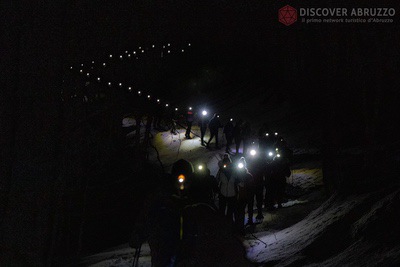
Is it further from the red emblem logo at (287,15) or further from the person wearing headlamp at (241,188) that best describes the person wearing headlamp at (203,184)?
the red emblem logo at (287,15)

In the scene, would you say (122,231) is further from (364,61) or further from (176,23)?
(176,23)

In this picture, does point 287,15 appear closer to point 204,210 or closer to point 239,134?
point 239,134

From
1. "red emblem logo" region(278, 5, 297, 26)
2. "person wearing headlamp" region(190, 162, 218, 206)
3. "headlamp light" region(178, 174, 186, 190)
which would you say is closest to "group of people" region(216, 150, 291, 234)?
"person wearing headlamp" region(190, 162, 218, 206)

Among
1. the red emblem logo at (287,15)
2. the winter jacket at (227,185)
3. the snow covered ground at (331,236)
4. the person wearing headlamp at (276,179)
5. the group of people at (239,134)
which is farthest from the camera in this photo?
the red emblem logo at (287,15)

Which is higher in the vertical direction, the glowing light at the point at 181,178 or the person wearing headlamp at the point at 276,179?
the glowing light at the point at 181,178

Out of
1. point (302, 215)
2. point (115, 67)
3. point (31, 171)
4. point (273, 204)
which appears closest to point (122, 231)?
point (31, 171)

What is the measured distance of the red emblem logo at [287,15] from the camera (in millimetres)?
24438

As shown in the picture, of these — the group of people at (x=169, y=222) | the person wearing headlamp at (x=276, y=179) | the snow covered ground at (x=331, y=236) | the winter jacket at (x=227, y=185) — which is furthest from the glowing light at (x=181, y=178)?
the person wearing headlamp at (x=276, y=179)

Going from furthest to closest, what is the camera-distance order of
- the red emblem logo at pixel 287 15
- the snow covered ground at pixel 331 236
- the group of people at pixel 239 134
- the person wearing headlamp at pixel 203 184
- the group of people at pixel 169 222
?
the red emblem logo at pixel 287 15, the group of people at pixel 239 134, the person wearing headlamp at pixel 203 184, the group of people at pixel 169 222, the snow covered ground at pixel 331 236

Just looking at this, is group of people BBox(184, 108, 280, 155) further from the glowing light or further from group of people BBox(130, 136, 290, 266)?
the glowing light

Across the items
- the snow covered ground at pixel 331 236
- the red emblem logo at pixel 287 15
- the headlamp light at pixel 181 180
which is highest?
the red emblem logo at pixel 287 15

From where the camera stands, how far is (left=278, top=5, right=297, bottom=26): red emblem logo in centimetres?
2444

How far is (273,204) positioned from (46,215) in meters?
7.29

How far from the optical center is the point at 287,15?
25094 millimetres
